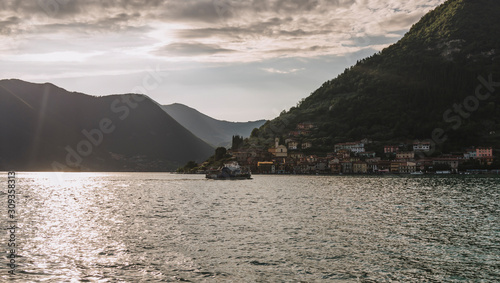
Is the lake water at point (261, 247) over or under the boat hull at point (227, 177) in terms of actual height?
under

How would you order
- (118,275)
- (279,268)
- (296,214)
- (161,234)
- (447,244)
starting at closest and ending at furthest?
(118,275) → (279,268) → (447,244) → (161,234) → (296,214)

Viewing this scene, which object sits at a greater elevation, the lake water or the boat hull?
the boat hull

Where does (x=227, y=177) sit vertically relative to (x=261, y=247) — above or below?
above

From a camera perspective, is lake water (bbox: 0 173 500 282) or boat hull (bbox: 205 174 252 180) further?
boat hull (bbox: 205 174 252 180)

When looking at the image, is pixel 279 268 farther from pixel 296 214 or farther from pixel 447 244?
pixel 296 214

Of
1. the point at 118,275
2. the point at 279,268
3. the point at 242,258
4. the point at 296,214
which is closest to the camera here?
the point at 118,275

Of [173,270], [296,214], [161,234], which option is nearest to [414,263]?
[173,270]

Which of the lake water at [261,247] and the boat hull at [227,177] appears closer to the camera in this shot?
the lake water at [261,247]

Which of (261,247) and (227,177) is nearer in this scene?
(261,247)

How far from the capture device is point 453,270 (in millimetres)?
25797

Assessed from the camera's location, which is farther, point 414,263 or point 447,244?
point 447,244

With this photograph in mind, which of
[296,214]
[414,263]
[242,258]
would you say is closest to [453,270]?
[414,263]

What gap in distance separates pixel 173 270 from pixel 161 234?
1372 cm

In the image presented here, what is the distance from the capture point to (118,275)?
24.8 metres
